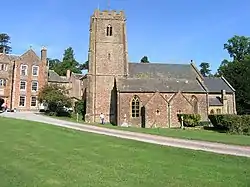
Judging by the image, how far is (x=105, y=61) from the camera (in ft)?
160

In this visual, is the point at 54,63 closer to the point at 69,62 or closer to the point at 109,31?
the point at 69,62

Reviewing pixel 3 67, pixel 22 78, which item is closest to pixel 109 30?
pixel 22 78

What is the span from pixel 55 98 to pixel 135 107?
12.9 metres

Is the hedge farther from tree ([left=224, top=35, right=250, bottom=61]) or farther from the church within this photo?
tree ([left=224, top=35, right=250, bottom=61])

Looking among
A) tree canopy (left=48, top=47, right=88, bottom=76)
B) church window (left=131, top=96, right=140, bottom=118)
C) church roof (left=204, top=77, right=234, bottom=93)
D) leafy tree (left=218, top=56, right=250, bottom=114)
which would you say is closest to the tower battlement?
church window (left=131, top=96, right=140, bottom=118)

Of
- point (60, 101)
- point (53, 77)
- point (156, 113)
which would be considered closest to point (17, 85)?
point (53, 77)

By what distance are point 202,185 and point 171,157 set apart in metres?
4.66

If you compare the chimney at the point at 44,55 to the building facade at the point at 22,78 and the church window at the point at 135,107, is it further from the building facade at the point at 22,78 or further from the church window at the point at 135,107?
the church window at the point at 135,107

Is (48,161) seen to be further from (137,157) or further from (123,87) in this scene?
(123,87)

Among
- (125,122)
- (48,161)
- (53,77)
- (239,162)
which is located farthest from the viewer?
(53,77)

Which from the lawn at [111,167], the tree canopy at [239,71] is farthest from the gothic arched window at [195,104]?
the lawn at [111,167]

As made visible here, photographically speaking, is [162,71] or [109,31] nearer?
[109,31]

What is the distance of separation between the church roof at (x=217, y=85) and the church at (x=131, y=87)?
2387mm

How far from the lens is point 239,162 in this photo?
12727 millimetres
